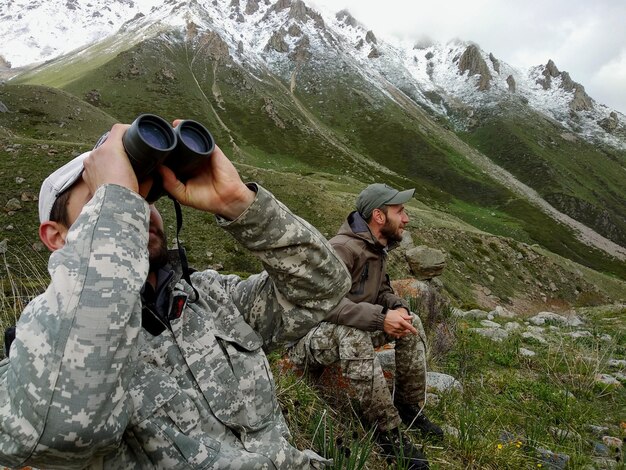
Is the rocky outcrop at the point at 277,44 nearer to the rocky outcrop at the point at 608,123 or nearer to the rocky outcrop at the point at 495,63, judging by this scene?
the rocky outcrop at the point at 495,63

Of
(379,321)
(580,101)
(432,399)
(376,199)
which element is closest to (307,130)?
(376,199)

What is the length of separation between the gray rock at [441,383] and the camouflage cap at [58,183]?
441 cm

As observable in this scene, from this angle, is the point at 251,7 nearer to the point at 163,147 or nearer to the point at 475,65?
the point at 475,65

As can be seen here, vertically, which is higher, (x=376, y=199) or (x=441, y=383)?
(x=376, y=199)

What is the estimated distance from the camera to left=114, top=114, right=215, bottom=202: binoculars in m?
1.64

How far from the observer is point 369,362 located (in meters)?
3.77

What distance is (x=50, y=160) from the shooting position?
685 inches

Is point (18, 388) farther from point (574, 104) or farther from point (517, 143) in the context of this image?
point (574, 104)

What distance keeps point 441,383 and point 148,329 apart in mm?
4169

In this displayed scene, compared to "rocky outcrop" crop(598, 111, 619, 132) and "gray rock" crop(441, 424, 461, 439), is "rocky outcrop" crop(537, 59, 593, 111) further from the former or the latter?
"gray rock" crop(441, 424, 461, 439)

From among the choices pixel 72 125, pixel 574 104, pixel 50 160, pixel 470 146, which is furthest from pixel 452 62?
pixel 50 160

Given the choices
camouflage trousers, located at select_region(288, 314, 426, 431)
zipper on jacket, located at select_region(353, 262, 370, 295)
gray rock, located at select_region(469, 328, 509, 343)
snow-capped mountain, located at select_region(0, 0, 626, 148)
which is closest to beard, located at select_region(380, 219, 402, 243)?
zipper on jacket, located at select_region(353, 262, 370, 295)

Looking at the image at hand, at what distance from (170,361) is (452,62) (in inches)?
8433

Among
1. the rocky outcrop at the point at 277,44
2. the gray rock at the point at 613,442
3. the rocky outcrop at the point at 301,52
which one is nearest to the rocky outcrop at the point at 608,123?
the rocky outcrop at the point at 301,52
